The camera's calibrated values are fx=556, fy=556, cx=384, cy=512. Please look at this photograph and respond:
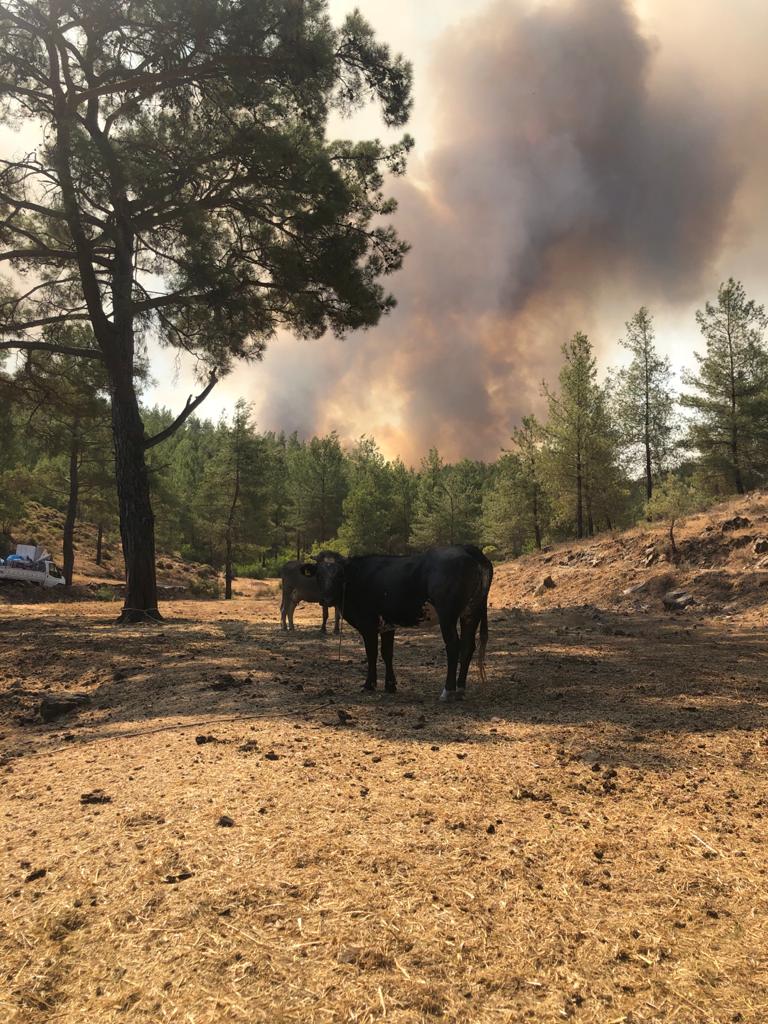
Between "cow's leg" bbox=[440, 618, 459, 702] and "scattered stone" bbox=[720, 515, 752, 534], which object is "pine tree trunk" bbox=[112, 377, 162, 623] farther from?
"scattered stone" bbox=[720, 515, 752, 534]

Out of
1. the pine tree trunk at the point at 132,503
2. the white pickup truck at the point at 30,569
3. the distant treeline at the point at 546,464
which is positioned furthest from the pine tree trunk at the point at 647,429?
the white pickup truck at the point at 30,569

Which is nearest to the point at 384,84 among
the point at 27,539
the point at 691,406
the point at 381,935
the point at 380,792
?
the point at 380,792

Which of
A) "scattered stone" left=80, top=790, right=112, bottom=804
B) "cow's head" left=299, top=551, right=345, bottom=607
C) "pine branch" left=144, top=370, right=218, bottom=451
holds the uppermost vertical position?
"pine branch" left=144, top=370, right=218, bottom=451

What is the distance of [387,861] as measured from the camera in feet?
10.7

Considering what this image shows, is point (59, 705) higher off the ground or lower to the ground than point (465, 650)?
lower

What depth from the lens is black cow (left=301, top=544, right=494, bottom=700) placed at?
25.0 ft

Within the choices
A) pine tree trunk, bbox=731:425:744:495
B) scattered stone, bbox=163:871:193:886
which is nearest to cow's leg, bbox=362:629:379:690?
scattered stone, bbox=163:871:193:886

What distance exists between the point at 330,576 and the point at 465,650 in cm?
226

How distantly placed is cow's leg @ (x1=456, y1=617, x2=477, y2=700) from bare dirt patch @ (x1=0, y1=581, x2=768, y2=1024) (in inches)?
23.1

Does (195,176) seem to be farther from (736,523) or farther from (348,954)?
(736,523)

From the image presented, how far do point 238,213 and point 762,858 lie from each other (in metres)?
18.0

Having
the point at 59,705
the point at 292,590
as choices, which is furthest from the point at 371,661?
the point at 292,590

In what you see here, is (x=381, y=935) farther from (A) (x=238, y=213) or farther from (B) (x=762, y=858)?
(A) (x=238, y=213)

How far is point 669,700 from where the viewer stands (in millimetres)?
7129
